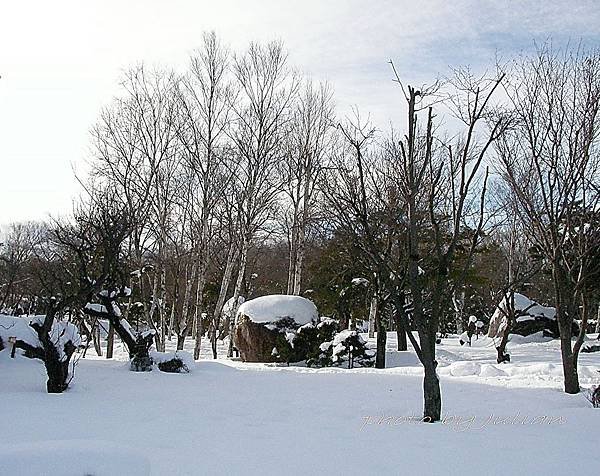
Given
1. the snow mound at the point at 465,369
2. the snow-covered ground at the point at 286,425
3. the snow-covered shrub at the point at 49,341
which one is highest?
the snow-covered shrub at the point at 49,341

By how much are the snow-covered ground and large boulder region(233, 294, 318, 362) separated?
4.08 meters

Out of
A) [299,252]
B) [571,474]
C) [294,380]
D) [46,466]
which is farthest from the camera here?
[299,252]

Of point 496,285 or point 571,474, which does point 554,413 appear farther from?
point 496,285

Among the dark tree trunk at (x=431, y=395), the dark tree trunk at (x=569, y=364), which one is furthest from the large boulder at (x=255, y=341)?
the dark tree trunk at (x=431, y=395)

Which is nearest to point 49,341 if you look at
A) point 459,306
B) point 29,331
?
point 29,331

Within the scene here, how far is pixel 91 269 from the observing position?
50.3ft

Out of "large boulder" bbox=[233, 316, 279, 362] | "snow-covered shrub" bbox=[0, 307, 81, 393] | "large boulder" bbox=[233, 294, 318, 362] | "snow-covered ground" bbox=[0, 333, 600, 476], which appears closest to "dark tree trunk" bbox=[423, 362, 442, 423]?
"snow-covered ground" bbox=[0, 333, 600, 476]

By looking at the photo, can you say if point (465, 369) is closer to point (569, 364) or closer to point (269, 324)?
point (569, 364)

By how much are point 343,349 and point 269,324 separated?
87.0 inches

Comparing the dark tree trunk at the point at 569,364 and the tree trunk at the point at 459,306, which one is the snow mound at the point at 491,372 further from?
the tree trunk at the point at 459,306

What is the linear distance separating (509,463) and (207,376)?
712 centimetres

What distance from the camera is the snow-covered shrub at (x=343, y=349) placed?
13.9 meters

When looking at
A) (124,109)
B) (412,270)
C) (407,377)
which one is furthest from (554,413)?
(124,109)

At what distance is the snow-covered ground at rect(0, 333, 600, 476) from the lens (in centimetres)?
439
